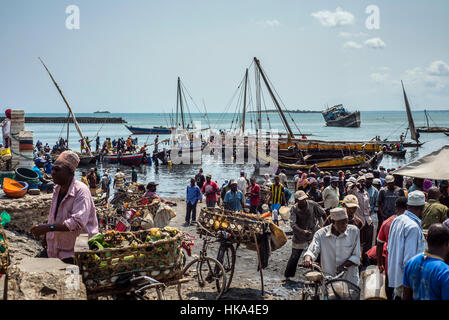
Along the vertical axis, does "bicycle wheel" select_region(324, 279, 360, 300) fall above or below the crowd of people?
below

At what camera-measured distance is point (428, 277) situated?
3463 mm

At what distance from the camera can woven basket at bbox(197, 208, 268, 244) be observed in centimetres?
701

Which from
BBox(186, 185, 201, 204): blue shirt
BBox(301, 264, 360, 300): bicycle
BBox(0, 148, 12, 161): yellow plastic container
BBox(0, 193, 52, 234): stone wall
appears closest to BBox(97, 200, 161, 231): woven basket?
BBox(0, 193, 52, 234): stone wall

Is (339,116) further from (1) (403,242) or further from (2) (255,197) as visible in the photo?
(1) (403,242)

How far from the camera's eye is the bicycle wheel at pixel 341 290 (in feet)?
14.9

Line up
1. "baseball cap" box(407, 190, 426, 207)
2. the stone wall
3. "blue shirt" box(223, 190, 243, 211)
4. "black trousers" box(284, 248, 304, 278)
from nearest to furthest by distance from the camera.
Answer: "baseball cap" box(407, 190, 426, 207) → the stone wall → "black trousers" box(284, 248, 304, 278) → "blue shirt" box(223, 190, 243, 211)

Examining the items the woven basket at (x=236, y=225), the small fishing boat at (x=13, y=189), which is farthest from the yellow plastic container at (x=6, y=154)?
the woven basket at (x=236, y=225)

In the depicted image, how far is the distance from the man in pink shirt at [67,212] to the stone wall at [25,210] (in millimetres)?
3404

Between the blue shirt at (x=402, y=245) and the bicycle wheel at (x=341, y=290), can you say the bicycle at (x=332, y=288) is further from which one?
the blue shirt at (x=402, y=245)

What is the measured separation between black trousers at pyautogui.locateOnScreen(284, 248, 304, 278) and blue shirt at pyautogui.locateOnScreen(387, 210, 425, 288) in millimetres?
3218

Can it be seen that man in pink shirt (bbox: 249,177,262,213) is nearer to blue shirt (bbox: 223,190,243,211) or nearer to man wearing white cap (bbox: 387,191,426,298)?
blue shirt (bbox: 223,190,243,211)

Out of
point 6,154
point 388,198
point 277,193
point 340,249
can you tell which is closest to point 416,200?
point 340,249

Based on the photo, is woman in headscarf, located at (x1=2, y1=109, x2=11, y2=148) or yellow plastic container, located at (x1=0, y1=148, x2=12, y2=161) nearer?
yellow plastic container, located at (x1=0, y1=148, x2=12, y2=161)
